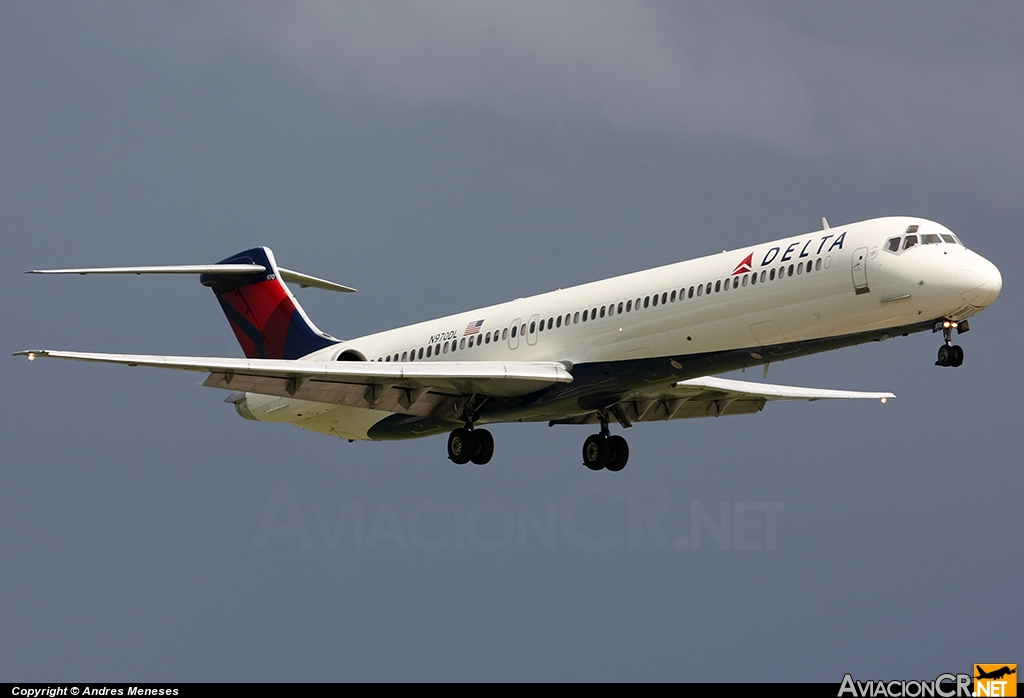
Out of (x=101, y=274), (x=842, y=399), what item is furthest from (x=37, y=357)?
(x=842, y=399)

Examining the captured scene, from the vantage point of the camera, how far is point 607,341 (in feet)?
99.0

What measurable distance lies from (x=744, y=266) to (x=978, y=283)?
436 centimetres

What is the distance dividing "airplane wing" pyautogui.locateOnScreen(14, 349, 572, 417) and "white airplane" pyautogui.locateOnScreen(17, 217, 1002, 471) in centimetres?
4

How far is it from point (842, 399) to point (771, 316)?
35.8 feet

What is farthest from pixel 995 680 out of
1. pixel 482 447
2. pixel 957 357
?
pixel 482 447

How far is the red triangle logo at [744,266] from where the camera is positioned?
28.6 m

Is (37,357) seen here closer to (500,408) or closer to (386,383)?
(386,383)

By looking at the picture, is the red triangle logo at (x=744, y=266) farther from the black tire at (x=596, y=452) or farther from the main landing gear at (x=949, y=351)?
the black tire at (x=596, y=452)

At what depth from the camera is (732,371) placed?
29391 millimetres

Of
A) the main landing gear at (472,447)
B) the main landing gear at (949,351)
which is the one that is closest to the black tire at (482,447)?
the main landing gear at (472,447)

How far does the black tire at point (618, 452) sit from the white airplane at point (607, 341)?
0.13ft

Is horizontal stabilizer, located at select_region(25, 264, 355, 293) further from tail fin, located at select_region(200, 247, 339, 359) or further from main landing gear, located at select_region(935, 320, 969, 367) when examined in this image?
main landing gear, located at select_region(935, 320, 969, 367)

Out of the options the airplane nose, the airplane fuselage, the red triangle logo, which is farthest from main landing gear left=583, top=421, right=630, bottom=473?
the airplane nose

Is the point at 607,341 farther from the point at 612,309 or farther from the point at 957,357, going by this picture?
the point at 957,357
